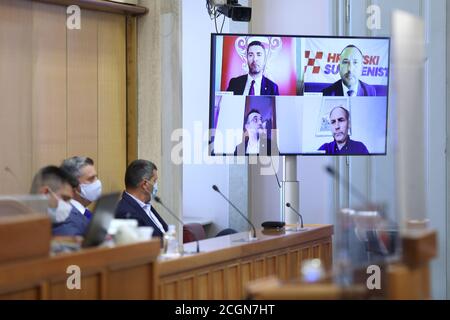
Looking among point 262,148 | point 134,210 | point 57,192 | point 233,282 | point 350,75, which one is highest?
point 350,75

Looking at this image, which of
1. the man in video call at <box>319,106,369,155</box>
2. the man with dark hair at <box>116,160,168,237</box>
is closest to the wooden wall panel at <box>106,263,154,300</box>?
the man with dark hair at <box>116,160,168,237</box>

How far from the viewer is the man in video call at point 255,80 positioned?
7.15m

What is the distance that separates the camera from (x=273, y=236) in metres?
6.05

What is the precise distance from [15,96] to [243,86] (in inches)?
75.3

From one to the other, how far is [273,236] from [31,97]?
2.30m

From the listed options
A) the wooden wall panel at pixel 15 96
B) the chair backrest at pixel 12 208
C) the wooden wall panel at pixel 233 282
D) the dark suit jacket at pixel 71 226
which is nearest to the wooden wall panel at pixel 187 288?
the wooden wall panel at pixel 233 282

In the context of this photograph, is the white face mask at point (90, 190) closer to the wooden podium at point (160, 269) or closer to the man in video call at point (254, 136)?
the wooden podium at point (160, 269)

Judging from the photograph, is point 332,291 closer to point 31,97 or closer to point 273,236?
point 273,236

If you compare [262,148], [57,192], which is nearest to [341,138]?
[262,148]

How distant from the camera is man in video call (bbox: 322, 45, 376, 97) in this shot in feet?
24.0

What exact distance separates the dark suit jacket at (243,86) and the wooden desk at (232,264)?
127cm

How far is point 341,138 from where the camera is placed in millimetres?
7289

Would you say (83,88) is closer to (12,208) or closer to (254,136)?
(254,136)
